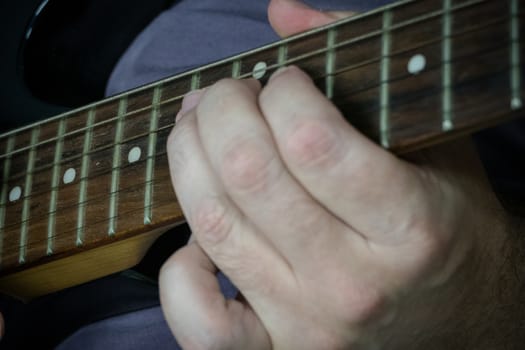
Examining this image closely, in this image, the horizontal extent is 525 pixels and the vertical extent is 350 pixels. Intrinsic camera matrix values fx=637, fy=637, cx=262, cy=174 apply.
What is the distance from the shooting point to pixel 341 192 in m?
0.44

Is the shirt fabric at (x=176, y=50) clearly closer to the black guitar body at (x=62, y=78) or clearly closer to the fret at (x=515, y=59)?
the black guitar body at (x=62, y=78)

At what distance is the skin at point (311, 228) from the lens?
17.5 inches

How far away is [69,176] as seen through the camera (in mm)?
665

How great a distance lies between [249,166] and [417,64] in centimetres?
14

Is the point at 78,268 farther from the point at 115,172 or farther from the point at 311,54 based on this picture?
the point at 311,54

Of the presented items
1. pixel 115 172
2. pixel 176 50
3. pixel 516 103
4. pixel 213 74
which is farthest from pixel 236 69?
pixel 176 50

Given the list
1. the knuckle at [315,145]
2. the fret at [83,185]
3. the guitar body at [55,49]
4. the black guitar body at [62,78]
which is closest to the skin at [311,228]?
the knuckle at [315,145]

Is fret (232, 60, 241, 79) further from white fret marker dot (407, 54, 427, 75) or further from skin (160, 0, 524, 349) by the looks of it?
white fret marker dot (407, 54, 427, 75)

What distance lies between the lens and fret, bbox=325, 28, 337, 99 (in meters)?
0.50

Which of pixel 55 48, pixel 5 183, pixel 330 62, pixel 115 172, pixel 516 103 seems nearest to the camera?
pixel 516 103

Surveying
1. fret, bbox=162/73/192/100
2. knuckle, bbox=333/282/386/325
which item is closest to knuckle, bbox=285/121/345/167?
knuckle, bbox=333/282/386/325

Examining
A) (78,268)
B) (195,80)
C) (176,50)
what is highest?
(195,80)

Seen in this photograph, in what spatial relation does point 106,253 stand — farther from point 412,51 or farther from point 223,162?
point 412,51

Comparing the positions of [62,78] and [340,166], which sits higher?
[340,166]
